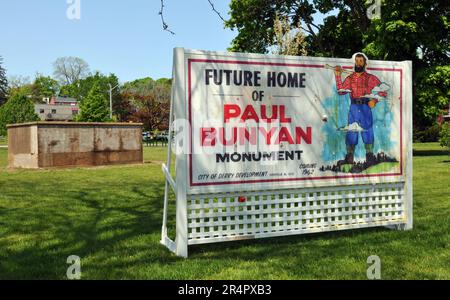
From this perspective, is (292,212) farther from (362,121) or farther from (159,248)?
(159,248)

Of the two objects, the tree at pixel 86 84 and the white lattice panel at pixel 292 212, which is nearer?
the white lattice panel at pixel 292 212

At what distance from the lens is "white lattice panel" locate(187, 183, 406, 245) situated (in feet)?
21.0

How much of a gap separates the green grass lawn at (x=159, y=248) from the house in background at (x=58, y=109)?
348 feet

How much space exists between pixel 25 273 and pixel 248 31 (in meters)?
29.5

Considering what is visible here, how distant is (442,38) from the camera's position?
27656mm

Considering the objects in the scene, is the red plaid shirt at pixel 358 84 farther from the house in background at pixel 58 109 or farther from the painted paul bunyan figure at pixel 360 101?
the house in background at pixel 58 109

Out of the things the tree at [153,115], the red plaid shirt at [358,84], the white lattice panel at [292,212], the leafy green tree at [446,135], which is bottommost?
the white lattice panel at [292,212]

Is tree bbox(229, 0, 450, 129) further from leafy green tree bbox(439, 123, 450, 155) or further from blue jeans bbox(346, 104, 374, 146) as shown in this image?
blue jeans bbox(346, 104, 374, 146)

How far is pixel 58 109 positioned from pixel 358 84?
391ft

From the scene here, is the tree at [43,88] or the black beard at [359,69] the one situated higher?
the tree at [43,88]

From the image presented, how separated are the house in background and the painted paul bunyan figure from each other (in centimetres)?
10923

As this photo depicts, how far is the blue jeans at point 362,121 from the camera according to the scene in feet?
23.4

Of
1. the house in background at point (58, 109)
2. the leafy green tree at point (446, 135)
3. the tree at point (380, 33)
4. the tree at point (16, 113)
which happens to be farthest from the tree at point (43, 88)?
the leafy green tree at point (446, 135)

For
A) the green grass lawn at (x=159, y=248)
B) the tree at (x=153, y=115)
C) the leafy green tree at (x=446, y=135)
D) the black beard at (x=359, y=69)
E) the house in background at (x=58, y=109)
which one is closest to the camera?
the green grass lawn at (x=159, y=248)
